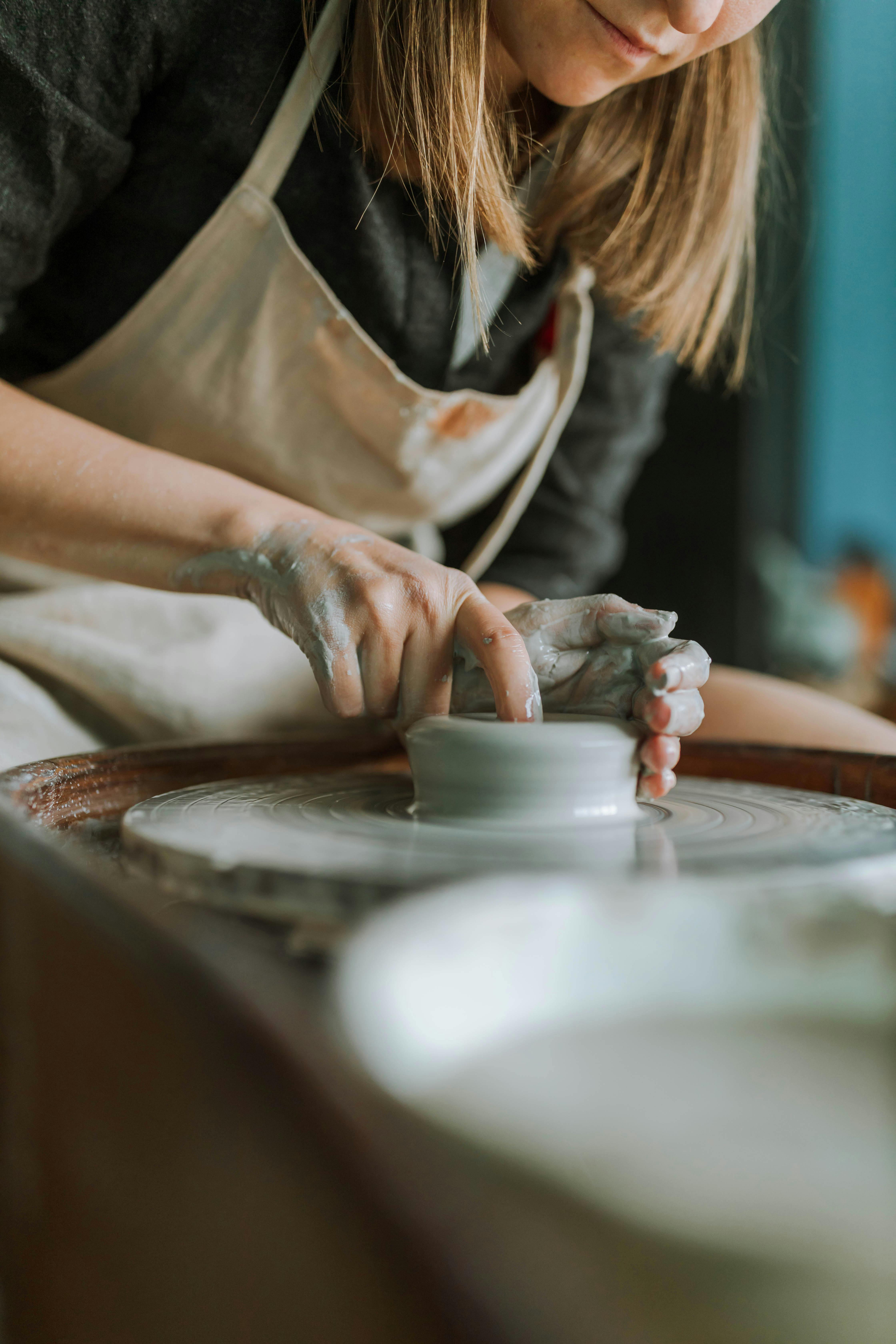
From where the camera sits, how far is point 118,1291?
19.1 inches

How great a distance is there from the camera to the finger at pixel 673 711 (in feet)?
2.03

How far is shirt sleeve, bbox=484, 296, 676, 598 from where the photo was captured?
4.40 feet

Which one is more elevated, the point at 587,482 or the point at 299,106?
the point at 299,106

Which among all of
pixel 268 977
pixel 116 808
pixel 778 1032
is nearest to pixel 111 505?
pixel 116 808

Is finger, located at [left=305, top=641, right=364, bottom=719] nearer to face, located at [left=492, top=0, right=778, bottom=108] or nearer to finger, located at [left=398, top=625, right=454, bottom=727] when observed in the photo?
Result: finger, located at [left=398, top=625, right=454, bottom=727]

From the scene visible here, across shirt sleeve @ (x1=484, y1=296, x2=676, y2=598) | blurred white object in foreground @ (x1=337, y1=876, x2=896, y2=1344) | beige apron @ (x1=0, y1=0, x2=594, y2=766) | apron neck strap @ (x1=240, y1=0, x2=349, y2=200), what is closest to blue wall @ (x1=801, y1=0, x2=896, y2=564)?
shirt sleeve @ (x1=484, y1=296, x2=676, y2=598)

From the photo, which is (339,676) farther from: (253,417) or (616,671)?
(253,417)

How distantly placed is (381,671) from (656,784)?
0.69 feet

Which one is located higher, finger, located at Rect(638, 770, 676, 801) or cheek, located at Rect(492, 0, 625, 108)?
cheek, located at Rect(492, 0, 625, 108)

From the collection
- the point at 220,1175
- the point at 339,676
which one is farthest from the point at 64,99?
the point at 220,1175

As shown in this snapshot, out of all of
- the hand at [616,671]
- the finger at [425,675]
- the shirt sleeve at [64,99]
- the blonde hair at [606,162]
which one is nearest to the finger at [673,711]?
the hand at [616,671]

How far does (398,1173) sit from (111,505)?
1.95 ft

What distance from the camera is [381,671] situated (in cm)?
67

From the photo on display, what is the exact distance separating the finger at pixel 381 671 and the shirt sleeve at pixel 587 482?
2.34 feet
